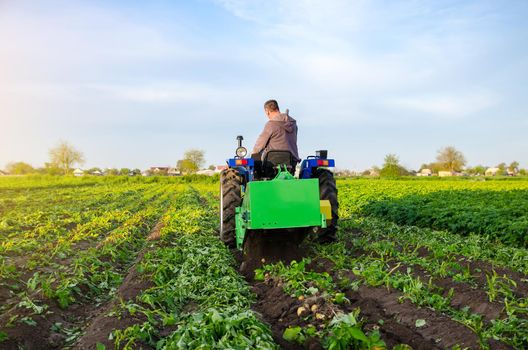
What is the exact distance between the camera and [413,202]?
14.7 meters

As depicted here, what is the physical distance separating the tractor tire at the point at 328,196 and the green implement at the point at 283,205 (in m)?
1.39

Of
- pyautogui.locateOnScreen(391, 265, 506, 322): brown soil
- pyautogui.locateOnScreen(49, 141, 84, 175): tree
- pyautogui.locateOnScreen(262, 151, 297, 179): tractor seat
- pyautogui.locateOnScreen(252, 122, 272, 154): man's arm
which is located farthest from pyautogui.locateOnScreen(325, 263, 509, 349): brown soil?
pyautogui.locateOnScreen(49, 141, 84, 175): tree

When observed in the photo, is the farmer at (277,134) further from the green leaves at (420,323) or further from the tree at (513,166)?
the tree at (513,166)

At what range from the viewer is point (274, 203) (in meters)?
5.69

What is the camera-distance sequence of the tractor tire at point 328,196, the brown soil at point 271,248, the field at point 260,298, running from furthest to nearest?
the tractor tire at point 328,196
the brown soil at point 271,248
the field at point 260,298

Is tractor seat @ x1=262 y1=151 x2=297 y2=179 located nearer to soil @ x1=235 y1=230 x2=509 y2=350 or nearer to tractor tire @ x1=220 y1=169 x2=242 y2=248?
tractor tire @ x1=220 y1=169 x2=242 y2=248

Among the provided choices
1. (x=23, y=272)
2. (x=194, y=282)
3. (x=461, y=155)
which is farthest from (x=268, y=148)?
(x=461, y=155)

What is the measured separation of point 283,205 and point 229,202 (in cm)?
Answer: 153

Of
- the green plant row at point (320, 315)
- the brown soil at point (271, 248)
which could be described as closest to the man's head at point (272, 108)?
the brown soil at point (271, 248)

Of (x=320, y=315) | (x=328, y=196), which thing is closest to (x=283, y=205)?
(x=328, y=196)

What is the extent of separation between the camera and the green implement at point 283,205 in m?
5.66

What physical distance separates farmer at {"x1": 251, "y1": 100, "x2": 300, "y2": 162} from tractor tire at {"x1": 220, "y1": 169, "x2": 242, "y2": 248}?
1.71 ft

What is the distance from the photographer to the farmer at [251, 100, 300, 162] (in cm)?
683

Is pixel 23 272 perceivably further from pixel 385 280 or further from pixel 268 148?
pixel 385 280
